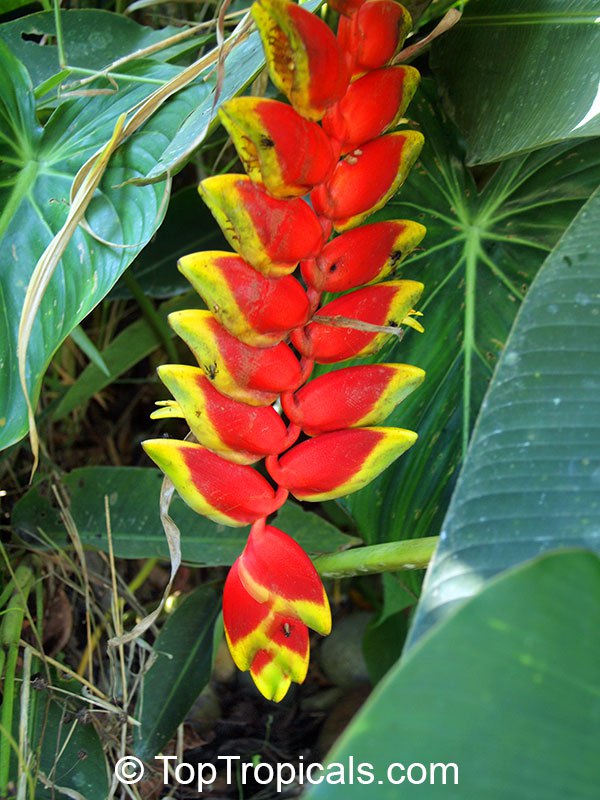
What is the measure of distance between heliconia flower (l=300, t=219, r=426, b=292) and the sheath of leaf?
57 millimetres

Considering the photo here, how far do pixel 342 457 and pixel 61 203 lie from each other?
1.14ft

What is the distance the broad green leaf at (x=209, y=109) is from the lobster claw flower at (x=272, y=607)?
0.27 metres

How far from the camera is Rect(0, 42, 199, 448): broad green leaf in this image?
65 centimetres

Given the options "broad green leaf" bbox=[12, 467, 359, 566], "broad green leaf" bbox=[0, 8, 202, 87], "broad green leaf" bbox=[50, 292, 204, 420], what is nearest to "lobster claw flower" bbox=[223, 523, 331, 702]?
"broad green leaf" bbox=[12, 467, 359, 566]

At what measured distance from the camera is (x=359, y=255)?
550 millimetres

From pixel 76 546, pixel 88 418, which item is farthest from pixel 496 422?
pixel 88 418

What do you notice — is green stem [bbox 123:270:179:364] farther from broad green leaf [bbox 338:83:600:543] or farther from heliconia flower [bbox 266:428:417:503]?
heliconia flower [bbox 266:428:417:503]

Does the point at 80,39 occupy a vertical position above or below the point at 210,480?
above

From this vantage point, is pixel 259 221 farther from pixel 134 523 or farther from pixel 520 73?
pixel 134 523

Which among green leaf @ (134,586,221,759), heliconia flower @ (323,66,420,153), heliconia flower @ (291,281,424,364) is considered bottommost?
green leaf @ (134,586,221,759)

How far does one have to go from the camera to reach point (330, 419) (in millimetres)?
557

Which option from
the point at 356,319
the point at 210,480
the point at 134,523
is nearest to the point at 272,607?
the point at 210,480

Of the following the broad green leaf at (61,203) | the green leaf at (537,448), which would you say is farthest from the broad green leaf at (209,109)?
the green leaf at (537,448)

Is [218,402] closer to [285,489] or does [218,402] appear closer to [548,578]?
[285,489]
